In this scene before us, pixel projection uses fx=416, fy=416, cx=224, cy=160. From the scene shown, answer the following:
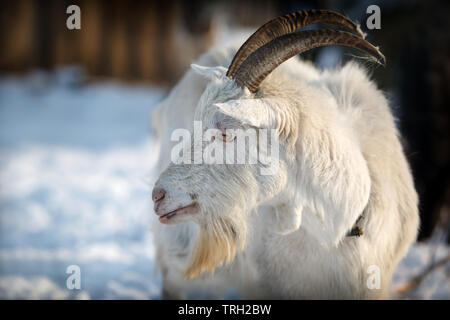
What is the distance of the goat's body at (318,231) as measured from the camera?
102 inches

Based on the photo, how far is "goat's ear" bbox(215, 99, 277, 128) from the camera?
2.12 m

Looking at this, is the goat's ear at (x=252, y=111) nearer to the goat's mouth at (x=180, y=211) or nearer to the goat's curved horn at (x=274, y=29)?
the goat's curved horn at (x=274, y=29)

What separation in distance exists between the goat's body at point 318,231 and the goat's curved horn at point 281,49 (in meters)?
0.12

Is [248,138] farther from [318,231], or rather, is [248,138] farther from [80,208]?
[80,208]

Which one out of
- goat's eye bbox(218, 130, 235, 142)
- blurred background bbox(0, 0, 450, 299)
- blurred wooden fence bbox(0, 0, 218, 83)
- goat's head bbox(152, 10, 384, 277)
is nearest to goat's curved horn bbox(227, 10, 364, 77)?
goat's head bbox(152, 10, 384, 277)

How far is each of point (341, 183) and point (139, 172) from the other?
15.6 feet

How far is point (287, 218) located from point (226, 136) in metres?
0.60

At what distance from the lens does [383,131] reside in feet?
9.21

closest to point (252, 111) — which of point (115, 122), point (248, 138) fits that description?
point (248, 138)

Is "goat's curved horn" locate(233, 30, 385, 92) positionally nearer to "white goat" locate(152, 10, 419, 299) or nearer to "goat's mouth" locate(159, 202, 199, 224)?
"white goat" locate(152, 10, 419, 299)

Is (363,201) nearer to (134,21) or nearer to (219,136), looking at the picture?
(219,136)

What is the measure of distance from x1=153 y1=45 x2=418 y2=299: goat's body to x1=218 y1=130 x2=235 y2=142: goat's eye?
0.32 m
